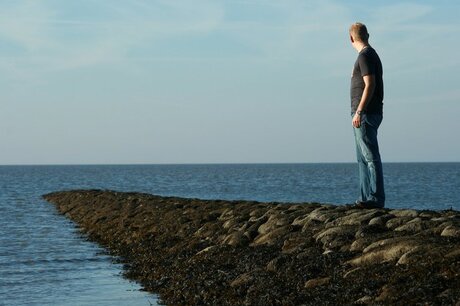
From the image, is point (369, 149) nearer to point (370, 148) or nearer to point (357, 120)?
point (370, 148)

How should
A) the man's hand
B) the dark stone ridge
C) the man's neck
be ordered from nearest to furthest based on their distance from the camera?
the dark stone ridge, the man's hand, the man's neck

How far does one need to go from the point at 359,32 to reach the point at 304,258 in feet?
11.2

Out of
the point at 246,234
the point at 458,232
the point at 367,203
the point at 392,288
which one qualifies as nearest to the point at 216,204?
the point at 246,234

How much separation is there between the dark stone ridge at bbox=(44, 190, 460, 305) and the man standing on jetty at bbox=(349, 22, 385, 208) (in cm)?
66

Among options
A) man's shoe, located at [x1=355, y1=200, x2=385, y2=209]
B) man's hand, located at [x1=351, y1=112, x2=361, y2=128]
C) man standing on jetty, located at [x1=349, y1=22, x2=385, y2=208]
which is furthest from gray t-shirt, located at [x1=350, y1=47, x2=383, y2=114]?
man's shoe, located at [x1=355, y1=200, x2=385, y2=209]

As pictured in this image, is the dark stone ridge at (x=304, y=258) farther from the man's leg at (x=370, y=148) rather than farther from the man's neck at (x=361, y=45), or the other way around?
the man's neck at (x=361, y=45)

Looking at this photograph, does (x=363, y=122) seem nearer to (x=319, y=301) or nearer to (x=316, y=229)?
(x=316, y=229)

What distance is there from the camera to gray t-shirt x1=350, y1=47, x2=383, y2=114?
409 inches

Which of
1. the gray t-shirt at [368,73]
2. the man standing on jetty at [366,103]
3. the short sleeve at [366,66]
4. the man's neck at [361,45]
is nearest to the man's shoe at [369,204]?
the man standing on jetty at [366,103]

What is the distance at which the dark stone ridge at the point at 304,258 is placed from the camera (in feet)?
24.2

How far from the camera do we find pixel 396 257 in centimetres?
827

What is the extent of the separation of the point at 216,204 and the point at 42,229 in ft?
26.8

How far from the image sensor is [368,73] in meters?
10.4

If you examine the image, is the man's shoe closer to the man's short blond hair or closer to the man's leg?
the man's leg
